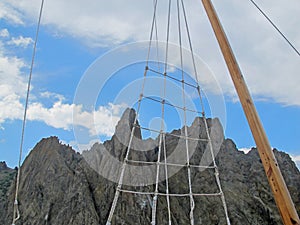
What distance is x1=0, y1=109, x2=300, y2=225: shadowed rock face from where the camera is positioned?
29.2m

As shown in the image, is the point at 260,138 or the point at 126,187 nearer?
the point at 260,138

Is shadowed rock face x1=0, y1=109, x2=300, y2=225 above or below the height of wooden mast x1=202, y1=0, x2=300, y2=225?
above

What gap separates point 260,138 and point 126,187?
102 ft

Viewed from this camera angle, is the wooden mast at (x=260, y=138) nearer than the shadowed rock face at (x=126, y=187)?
Yes

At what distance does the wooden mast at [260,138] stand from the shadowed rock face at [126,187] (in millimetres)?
24529

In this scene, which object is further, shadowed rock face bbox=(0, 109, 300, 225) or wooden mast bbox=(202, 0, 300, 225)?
shadowed rock face bbox=(0, 109, 300, 225)

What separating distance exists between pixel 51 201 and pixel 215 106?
29.8 meters

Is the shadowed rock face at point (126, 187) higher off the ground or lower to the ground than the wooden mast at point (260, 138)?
higher

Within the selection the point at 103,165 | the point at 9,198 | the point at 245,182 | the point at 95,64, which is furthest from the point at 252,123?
the point at 9,198

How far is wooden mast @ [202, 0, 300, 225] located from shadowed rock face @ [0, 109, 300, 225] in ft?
80.5

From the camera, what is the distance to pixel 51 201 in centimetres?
3092

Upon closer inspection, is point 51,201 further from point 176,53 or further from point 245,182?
point 176,53

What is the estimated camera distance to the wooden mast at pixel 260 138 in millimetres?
1567

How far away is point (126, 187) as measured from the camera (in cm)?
3170
